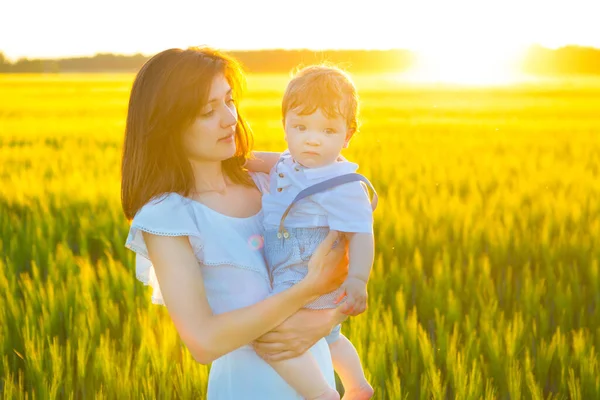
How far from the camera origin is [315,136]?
189 centimetres

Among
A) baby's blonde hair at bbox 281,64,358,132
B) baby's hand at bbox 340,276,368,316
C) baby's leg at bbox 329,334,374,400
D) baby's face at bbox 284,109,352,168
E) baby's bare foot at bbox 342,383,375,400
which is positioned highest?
baby's blonde hair at bbox 281,64,358,132

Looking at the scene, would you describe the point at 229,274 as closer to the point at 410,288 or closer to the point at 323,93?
the point at 323,93

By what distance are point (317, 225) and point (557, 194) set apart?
139 inches

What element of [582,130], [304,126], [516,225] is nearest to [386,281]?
[516,225]

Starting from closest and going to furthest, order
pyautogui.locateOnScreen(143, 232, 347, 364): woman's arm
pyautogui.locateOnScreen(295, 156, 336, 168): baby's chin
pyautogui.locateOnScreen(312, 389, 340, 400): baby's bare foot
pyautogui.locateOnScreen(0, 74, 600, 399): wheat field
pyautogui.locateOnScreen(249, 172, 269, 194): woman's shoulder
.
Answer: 1. pyautogui.locateOnScreen(143, 232, 347, 364): woman's arm
2. pyautogui.locateOnScreen(312, 389, 340, 400): baby's bare foot
3. pyautogui.locateOnScreen(295, 156, 336, 168): baby's chin
4. pyautogui.locateOnScreen(249, 172, 269, 194): woman's shoulder
5. pyautogui.locateOnScreen(0, 74, 600, 399): wheat field

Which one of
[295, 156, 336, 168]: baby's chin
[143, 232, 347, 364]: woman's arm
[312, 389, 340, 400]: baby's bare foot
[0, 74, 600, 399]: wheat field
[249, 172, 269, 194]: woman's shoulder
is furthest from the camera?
[0, 74, 600, 399]: wheat field

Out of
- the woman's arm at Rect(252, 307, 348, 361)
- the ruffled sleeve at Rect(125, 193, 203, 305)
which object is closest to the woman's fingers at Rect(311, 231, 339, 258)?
the woman's arm at Rect(252, 307, 348, 361)

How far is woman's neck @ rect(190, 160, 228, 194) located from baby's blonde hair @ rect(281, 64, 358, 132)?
228 mm

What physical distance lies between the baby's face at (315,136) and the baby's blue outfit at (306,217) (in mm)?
28

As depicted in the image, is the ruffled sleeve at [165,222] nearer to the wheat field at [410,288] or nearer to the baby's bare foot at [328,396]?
the baby's bare foot at [328,396]

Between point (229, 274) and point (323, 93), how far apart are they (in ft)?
1.53

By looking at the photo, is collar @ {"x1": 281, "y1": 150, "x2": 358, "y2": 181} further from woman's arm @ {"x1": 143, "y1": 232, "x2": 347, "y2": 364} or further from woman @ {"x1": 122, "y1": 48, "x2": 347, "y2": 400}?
woman's arm @ {"x1": 143, "y1": 232, "x2": 347, "y2": 364}

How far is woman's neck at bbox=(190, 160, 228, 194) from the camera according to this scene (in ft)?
6.08

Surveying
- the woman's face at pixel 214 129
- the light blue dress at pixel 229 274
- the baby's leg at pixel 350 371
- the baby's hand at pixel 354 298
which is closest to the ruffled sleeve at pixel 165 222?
the light blue dress at pixel 229 274
